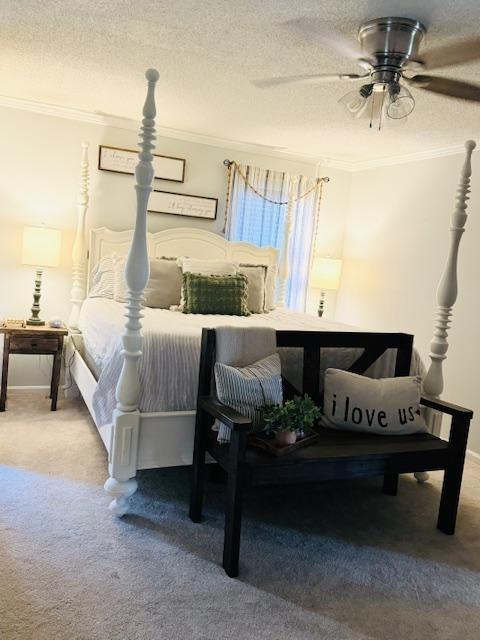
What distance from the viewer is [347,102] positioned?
2.65m

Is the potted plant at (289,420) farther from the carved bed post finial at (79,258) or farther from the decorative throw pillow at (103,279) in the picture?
the carved bed post finial at (79,258)

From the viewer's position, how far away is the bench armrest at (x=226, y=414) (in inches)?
82.9

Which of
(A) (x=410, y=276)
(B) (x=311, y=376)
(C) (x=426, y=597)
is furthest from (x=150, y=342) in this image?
(A) (x=410, y=276)

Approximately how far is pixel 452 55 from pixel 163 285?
227cm

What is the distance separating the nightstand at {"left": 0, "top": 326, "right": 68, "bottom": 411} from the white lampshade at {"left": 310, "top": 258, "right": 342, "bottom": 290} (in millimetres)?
2321

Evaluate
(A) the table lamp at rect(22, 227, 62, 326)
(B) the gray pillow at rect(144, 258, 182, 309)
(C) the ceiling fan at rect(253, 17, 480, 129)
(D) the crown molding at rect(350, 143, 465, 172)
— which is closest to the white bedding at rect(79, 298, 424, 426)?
(B) the gray pillow at rect(144, 258, 182, 309)

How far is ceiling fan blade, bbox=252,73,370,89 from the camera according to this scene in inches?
111

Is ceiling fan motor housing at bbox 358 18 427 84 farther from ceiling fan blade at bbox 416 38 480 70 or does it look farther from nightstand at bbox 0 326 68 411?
nightstand at bbox 0 326 68 411

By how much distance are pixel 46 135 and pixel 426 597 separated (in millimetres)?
3953

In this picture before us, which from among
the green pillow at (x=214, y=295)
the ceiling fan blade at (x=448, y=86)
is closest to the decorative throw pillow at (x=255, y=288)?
the green pillow at (x=214, y=295)

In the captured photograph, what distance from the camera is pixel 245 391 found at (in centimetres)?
242

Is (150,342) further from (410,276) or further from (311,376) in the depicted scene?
(410,276)

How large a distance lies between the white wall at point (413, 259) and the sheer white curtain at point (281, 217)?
1.51 feet

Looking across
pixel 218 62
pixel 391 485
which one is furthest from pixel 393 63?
pixel 391 485
